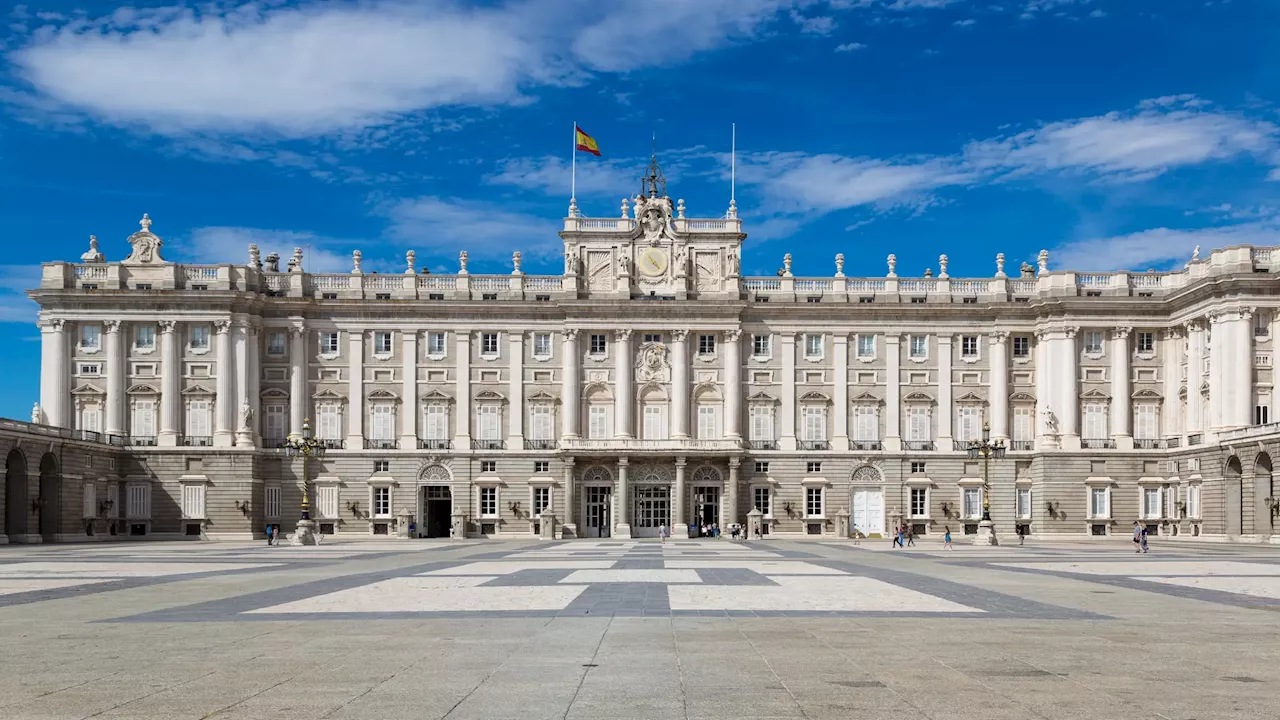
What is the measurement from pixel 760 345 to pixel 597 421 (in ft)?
37.4

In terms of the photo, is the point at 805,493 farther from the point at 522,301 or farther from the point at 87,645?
the point at 87,645

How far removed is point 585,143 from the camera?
3071 inches

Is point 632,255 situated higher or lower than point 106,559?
higher

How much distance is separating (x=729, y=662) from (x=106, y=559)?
112 feet

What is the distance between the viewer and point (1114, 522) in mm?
75875

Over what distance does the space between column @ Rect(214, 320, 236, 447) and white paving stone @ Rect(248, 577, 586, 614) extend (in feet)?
162

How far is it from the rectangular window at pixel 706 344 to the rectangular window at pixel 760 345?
2.55 m

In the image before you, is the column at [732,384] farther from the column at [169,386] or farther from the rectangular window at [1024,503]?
the column at [169,386]

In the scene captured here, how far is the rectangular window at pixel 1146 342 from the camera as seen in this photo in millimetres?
76812

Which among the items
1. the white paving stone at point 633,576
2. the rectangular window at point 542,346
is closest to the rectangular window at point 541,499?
the rectangular window at point 542,346

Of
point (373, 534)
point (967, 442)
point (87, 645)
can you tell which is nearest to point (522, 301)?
point (373, 534)

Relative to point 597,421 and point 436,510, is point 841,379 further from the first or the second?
point 436,510

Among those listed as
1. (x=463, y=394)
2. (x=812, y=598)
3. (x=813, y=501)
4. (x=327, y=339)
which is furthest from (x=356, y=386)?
(x=812, y=598)

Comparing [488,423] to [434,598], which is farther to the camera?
[488,423]
